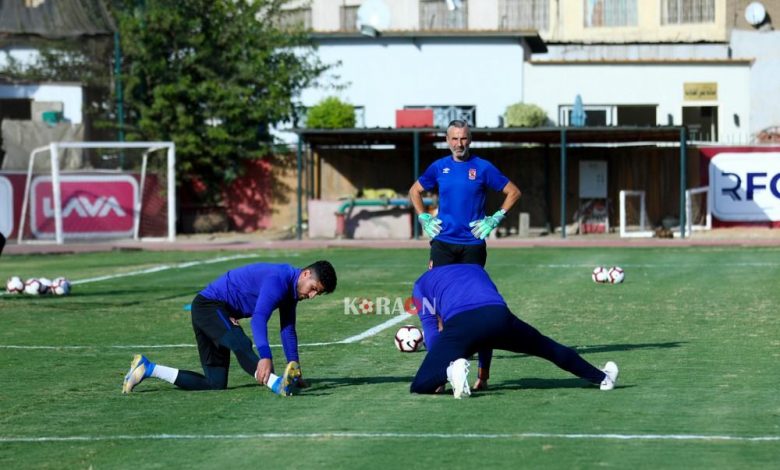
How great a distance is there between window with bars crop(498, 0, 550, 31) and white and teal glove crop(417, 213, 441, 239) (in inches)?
1975

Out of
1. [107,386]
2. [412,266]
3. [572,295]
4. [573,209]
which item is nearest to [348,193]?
[573,209]

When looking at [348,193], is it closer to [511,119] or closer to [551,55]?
[511,119]

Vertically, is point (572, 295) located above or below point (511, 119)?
below

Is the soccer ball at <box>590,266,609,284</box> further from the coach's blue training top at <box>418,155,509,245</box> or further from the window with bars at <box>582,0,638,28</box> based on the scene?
the window with bars at <box>582,0,638,28</box>

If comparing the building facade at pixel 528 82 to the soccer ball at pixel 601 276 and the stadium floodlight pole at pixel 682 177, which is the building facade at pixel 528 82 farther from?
the soccer ball at pixel 601 276

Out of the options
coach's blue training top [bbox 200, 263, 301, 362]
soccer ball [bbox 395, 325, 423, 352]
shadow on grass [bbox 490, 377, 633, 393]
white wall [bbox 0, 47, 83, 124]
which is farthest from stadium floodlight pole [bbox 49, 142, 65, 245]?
shadow on grass [bbox 490, 377, 633, 393]

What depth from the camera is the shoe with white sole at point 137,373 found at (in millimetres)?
11742

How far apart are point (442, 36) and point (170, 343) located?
1435 inches

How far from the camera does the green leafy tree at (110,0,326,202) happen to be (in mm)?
42812

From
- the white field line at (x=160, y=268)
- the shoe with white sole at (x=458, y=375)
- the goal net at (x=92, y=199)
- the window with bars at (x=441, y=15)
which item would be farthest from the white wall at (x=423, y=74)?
the shoe with white sole at (x=458, y=375)

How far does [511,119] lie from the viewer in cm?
4359

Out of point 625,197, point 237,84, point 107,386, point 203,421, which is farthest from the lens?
point 237,84

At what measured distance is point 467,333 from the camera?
10.8 meters

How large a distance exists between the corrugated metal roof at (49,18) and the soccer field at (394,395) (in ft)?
68.5
